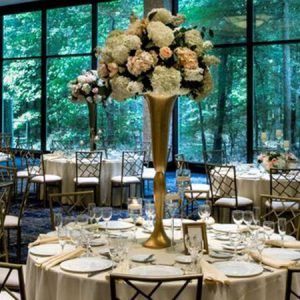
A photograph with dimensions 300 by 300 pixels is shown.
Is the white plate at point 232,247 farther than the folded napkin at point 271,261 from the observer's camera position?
Yes

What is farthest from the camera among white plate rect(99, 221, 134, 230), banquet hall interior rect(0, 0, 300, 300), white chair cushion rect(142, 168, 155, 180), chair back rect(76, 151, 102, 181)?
white chair cushion rect(142, 168, 155, 180)

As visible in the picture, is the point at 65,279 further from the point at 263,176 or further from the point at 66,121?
the point at 66,121

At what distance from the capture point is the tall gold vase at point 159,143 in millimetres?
3230

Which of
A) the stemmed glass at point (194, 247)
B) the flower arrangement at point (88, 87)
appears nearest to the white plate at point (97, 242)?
the stemmed glass at point (194, 247)

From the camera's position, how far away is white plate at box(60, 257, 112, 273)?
2725 millimetres

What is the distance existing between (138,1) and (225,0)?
2.47 meters

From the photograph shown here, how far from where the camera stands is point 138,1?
13336 millimetres

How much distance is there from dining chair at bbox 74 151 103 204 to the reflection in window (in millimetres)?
7133

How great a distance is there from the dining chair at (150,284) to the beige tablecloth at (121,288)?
3 cm

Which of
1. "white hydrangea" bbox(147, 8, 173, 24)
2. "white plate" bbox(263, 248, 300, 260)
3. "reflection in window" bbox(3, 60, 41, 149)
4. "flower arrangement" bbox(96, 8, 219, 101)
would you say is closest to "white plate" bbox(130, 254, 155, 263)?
"white plate" bbox(263, 248, 300, 260)

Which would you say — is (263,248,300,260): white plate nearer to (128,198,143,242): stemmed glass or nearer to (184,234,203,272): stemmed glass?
(184,234,203,272): stemmed glass

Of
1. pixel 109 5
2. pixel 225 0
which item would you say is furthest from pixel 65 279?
pixel 109 5

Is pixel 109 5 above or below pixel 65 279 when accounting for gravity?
above

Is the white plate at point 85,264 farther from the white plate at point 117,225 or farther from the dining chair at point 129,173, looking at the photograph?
the dining chair at point 129,173
